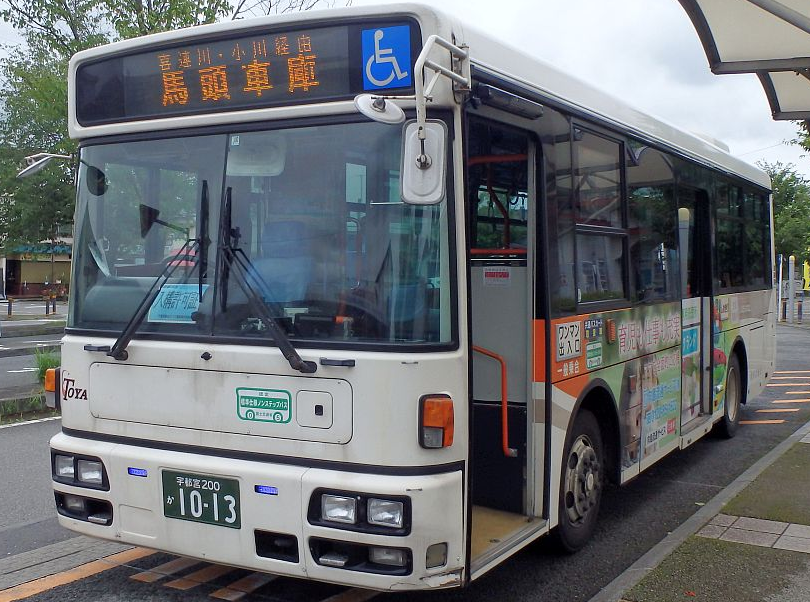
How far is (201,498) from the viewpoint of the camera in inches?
166

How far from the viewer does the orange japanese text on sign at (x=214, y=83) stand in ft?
14.3

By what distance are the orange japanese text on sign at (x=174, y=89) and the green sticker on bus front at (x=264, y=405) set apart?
1576 millimetres

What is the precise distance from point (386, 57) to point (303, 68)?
→ 445mm

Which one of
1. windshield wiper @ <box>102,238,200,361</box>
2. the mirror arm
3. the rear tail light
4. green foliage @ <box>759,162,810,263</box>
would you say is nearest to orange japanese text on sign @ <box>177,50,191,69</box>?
windshield wiper @ <box>102,238,200,361</box>

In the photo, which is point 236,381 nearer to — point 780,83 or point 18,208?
point 780,83

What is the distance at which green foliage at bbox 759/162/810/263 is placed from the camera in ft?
148

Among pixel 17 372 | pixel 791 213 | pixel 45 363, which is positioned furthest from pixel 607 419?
pixel 791 213

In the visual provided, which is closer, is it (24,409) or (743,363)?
(743,363)

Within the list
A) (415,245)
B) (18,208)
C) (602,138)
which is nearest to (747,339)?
(602,138)

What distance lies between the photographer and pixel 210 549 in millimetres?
4207

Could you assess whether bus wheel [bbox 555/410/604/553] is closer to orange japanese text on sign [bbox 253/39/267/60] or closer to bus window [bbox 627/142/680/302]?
bus window [bbox 627/142/680/302]

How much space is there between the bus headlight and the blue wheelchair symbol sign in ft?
8.03

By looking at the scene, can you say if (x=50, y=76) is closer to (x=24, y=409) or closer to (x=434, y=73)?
(x=24, y=409)

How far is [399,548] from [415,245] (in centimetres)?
138
